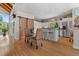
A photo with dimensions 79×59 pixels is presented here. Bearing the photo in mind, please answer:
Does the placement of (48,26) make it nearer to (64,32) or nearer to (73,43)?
(64,32)

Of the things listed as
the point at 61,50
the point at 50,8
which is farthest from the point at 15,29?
the point at 61,50

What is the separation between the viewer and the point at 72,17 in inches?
78.1

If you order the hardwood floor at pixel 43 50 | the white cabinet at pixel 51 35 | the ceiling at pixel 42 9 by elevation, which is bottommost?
the hardwood floor at pixel 43 50

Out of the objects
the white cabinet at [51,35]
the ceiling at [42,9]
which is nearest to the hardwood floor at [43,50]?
the white cabinet at [51,35]

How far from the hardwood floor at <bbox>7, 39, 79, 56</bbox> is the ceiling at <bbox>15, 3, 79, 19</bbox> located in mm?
359

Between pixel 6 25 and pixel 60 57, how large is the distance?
83cm

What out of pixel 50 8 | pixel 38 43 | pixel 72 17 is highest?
pixel 50 8

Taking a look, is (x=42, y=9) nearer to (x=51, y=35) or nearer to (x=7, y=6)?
(x=51, y=35)

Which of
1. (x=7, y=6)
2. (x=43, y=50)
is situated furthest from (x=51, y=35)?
(x=7, y=6)

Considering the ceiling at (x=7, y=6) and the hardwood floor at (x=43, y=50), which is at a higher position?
the ceiling at (x=7, y=6)

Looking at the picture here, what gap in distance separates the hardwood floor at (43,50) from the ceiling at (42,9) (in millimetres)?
359

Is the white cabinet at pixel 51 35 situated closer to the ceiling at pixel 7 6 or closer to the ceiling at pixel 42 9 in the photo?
the ceiling at pixel 42 9

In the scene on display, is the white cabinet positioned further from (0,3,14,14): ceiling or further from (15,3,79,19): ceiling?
(0,3,14,14): ceiling

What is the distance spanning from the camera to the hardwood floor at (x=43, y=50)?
2.02 meters
